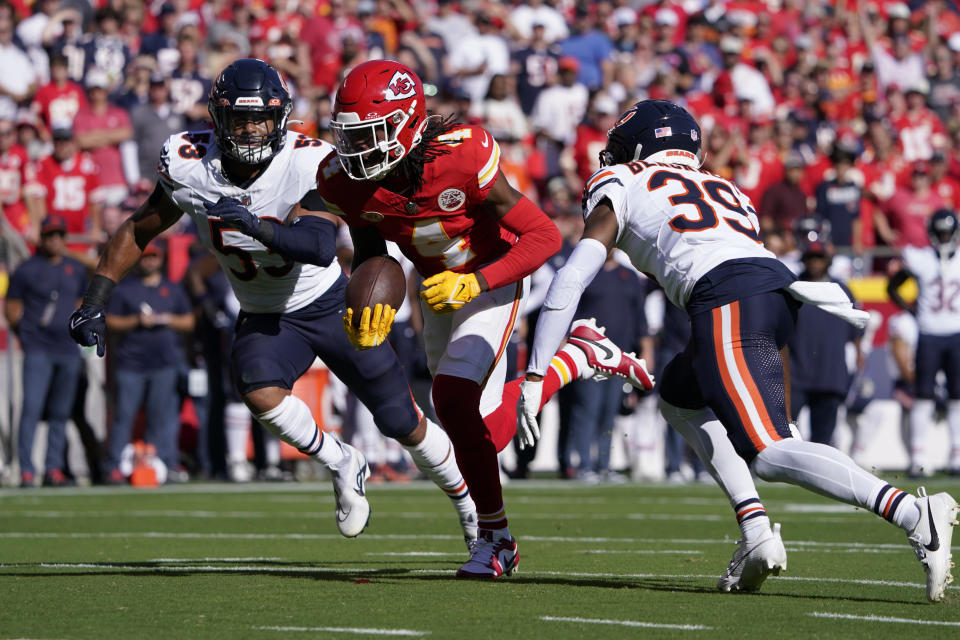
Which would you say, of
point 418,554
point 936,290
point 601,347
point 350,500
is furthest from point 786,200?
point 350,500

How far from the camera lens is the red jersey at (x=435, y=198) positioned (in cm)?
543

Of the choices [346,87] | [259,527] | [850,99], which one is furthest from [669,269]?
[850,99]

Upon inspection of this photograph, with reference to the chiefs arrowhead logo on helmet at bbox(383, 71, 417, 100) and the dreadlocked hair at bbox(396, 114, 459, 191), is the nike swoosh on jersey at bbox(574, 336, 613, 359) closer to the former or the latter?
the dreadlocked hair at bbox(396, 114, 459, 191)

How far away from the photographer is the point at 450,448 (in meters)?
6.20

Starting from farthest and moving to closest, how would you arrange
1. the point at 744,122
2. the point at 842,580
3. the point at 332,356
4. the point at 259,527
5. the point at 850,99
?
1. the point at 850,99
2. the point at 744,122
3. the point at 259,527
4. the point at 332,356
5. the point at 842,580

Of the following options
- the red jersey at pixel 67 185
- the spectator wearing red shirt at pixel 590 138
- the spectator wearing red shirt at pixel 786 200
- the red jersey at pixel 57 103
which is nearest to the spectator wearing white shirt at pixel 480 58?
the spectator wearing red shirt at pixel 590 138

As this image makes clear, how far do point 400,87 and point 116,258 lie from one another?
4.88 feet

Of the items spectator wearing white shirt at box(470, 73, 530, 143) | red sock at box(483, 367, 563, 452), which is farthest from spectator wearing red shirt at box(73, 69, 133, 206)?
red sock at box(483, 367, 563, 452)

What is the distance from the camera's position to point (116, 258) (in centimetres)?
606

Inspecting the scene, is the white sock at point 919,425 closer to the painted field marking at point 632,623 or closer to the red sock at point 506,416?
the red sock at point 506,416

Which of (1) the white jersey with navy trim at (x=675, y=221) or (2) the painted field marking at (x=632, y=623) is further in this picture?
(1) the white jersey with navy trim at (x=675, y=221)

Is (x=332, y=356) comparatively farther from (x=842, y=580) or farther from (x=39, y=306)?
(x=39, y=306)

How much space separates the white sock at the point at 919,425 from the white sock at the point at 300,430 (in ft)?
23.0

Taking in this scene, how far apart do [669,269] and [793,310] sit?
1.41ft
